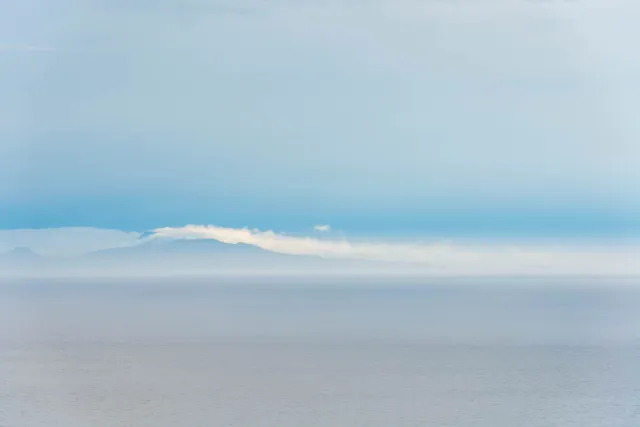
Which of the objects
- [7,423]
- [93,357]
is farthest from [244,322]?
[7,423]

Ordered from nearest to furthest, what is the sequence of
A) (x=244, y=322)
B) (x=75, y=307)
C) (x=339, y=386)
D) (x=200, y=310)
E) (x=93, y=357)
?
(x=339, y=386)
(x=93, y=357)
(x=244, y=322)
(x=200, y=310)
(x=75, y=307)

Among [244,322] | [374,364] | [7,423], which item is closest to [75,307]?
[244,322]

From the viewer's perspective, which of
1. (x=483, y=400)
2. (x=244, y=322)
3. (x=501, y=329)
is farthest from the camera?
(x=244, y=322)

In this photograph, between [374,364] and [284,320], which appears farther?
[284,320]

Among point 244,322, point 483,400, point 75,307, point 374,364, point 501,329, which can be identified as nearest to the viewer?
point 483,400

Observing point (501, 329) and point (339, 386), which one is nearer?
point (339, 386)

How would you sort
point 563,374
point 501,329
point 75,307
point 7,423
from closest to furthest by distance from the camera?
1. point 7,423
2. point 563,374
3. point 501,329
4. point 75,307

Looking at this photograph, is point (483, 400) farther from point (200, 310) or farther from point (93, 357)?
point (200, 310)

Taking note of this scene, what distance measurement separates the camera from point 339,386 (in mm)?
18125

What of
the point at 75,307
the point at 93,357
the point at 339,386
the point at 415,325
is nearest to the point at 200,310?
the point at 75,307

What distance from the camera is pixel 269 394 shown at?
17281 mm

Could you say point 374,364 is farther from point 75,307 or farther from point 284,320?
point 75,307

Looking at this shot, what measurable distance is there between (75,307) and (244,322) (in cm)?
1890

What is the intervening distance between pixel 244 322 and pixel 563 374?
71.7 ft
